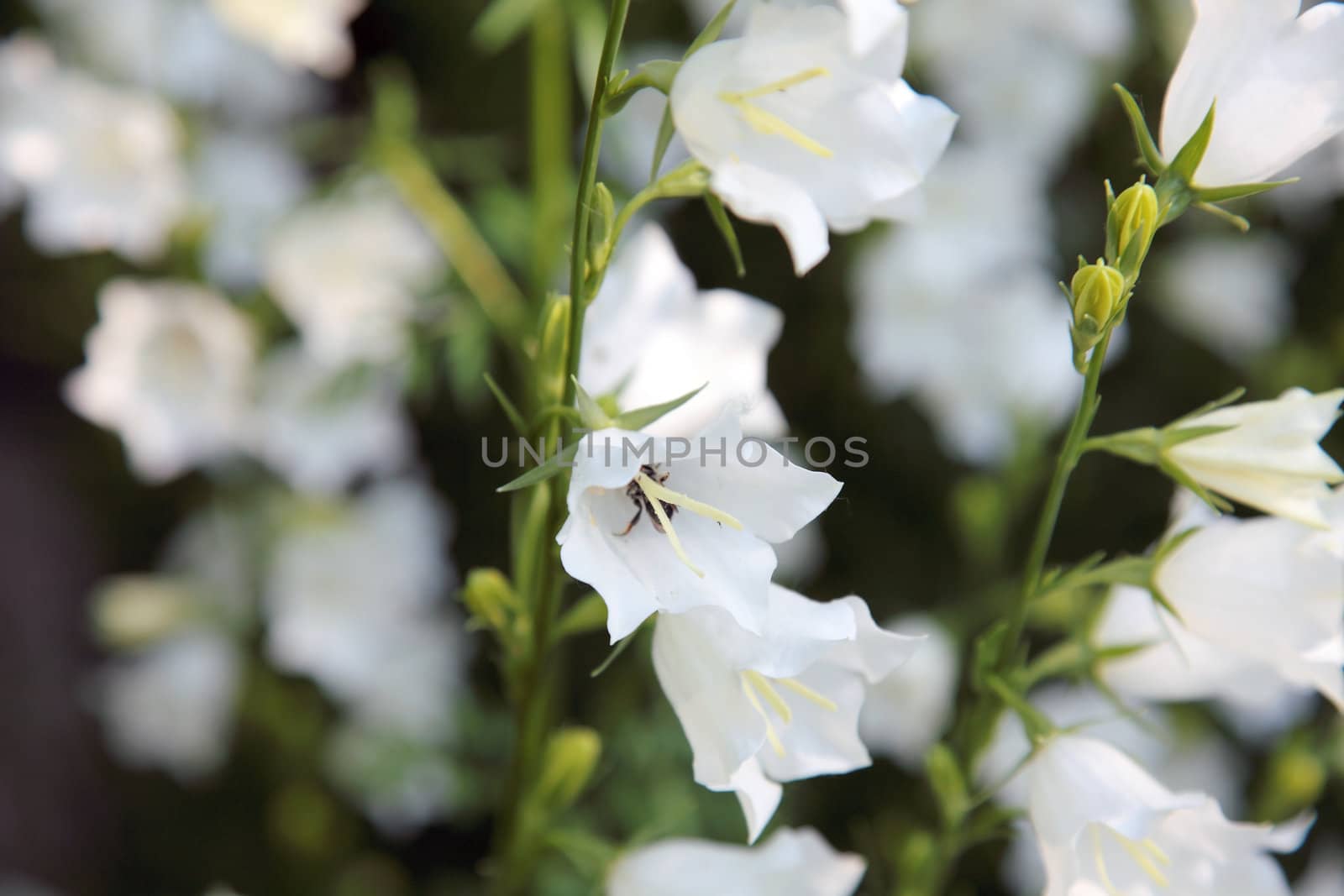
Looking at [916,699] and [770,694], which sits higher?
[770,694]

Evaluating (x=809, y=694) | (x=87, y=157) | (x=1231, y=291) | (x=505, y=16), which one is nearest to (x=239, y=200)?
(x=87, y=157)

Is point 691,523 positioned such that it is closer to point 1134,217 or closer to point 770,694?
point 770,694

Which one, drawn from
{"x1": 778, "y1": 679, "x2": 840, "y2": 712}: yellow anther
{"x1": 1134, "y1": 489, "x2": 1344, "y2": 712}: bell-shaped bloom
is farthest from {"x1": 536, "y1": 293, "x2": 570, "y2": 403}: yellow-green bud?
{"x1": 1134, "y1": 489, "x2": 1344, "y2": 712}: bell-shaped bloom

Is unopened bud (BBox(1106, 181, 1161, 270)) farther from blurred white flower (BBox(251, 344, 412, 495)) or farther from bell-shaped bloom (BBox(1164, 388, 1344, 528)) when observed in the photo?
blurred white flower (BBox(251, 344, 412, 495))

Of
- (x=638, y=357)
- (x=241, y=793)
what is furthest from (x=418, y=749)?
(x=638, y=357)

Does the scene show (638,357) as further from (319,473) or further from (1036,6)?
(1036,6)

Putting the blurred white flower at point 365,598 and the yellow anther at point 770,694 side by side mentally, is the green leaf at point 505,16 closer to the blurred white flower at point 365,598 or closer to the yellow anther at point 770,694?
the blurred white flower at point 365,598

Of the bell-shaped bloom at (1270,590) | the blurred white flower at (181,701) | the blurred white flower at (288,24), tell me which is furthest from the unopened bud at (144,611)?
the bell-shaped bloom at (1270,590)
